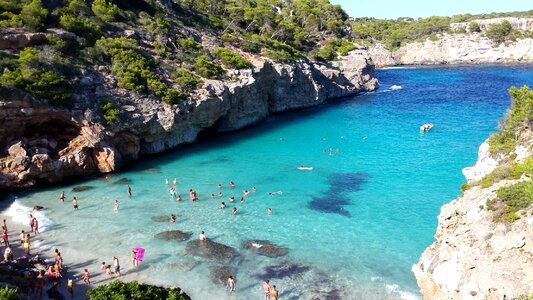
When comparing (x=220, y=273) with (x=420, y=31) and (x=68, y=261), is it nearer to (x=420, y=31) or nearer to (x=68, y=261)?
(x=68, y=261)

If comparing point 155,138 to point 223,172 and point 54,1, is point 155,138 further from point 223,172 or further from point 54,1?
point 54,1

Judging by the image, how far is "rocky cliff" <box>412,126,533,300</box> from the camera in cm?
1354

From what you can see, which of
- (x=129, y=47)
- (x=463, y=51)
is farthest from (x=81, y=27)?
(x=463, y=51)

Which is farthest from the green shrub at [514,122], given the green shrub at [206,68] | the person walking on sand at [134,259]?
the green shrub at [206,68]

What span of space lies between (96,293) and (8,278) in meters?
8.74

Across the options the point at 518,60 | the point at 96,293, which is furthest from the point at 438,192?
the point at 518,60

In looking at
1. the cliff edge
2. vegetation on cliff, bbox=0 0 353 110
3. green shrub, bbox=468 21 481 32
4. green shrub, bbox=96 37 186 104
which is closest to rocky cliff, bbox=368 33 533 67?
green shrub, bbox=468 21 481 32

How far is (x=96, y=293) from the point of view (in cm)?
1517

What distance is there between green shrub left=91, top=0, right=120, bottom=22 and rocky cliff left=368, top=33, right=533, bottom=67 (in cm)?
9793

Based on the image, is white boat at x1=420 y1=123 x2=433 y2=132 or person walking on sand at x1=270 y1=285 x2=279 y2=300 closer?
person walking on sand at x1=270 y1=285 x2=279 y2=300

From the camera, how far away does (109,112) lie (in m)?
42.3

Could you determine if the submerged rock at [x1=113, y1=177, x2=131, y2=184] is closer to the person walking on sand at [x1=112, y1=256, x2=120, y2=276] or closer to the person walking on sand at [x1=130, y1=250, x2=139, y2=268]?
the person walking on sand at [x1=130, y1=250, x2=139, y2=268]

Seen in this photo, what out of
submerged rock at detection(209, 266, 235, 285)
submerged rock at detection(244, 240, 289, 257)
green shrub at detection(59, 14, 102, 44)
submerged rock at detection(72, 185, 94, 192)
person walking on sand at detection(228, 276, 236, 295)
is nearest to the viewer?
person walking on sand at detection(228, 276, 236, 295)

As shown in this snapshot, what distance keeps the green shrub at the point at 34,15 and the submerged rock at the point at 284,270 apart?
3813cm
